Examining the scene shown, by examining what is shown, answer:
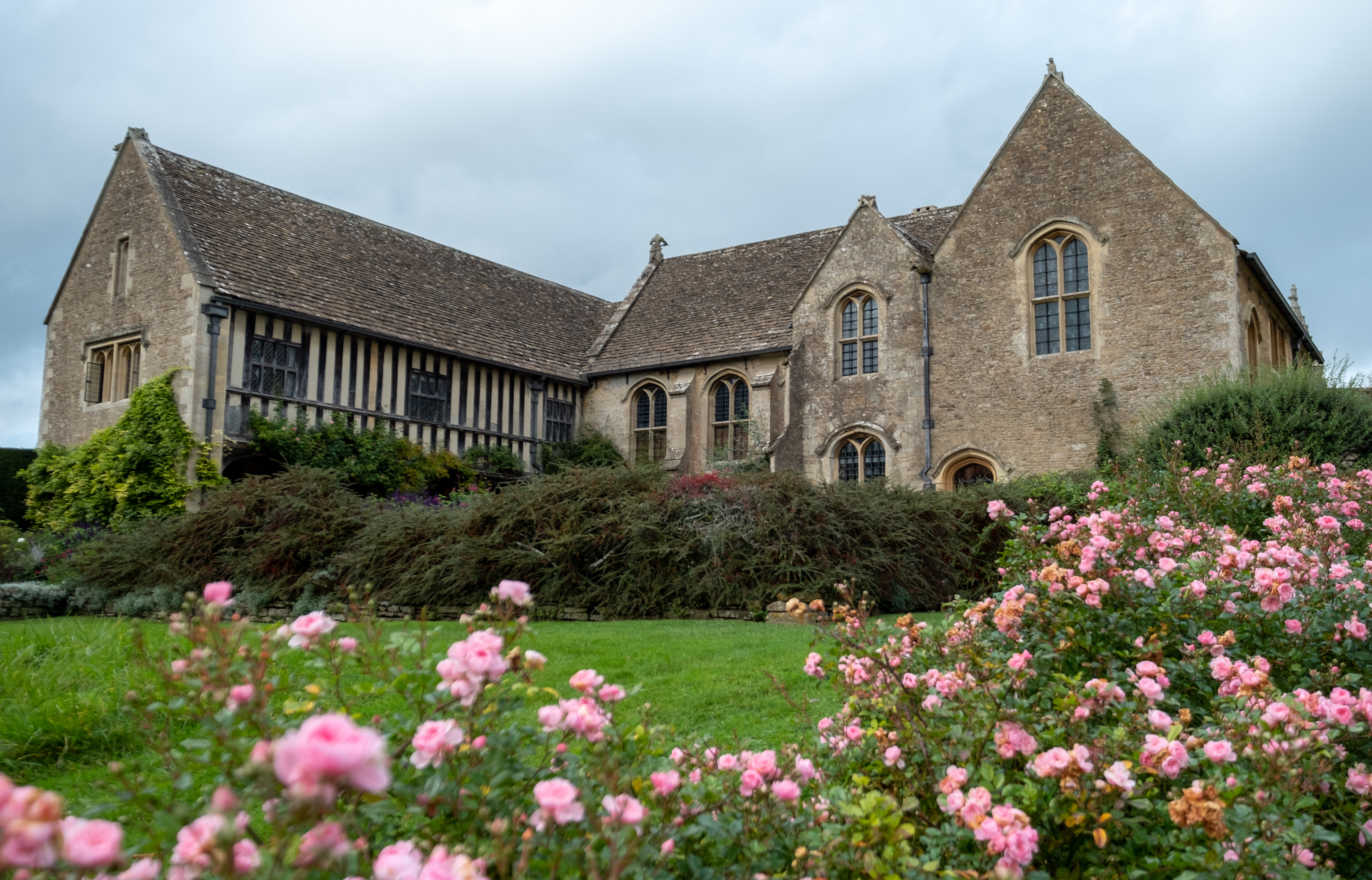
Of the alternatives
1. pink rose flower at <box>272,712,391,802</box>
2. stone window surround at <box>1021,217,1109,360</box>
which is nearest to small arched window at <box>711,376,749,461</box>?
stone window surround at <box>1021,217,1109,360</box>

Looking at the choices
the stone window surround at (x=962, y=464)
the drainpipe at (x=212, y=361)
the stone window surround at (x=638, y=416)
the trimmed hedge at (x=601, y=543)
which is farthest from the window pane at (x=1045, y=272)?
the drainpipe at (x=212, y=361)

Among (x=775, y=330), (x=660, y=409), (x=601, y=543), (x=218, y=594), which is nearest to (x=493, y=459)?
(x=660, y=409)

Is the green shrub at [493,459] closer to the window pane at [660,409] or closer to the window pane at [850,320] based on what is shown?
the window pane at [660,409]

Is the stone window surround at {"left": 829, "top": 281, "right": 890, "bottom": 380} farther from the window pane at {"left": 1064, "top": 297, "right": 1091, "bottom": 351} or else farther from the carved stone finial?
the carved stone finial

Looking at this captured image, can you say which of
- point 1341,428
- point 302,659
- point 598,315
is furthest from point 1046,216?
point 302,659

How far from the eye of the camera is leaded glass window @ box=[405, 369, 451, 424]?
19.1 meters

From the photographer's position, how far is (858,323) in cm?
1878

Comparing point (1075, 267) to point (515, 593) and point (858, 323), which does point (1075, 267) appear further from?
point (515, 593)

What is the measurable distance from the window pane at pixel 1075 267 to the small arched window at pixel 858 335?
3450mm

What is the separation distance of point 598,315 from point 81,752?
22171 millimetres

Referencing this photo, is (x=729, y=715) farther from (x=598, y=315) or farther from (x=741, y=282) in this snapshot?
(x=598, y=315)

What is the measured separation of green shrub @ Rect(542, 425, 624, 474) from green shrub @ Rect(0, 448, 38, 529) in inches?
399

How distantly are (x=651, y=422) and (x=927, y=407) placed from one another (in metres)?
7.34

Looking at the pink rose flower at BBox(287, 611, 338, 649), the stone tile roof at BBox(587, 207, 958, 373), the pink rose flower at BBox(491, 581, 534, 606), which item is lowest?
the pink rose flower at BBox(287, 611, 338, 649)
